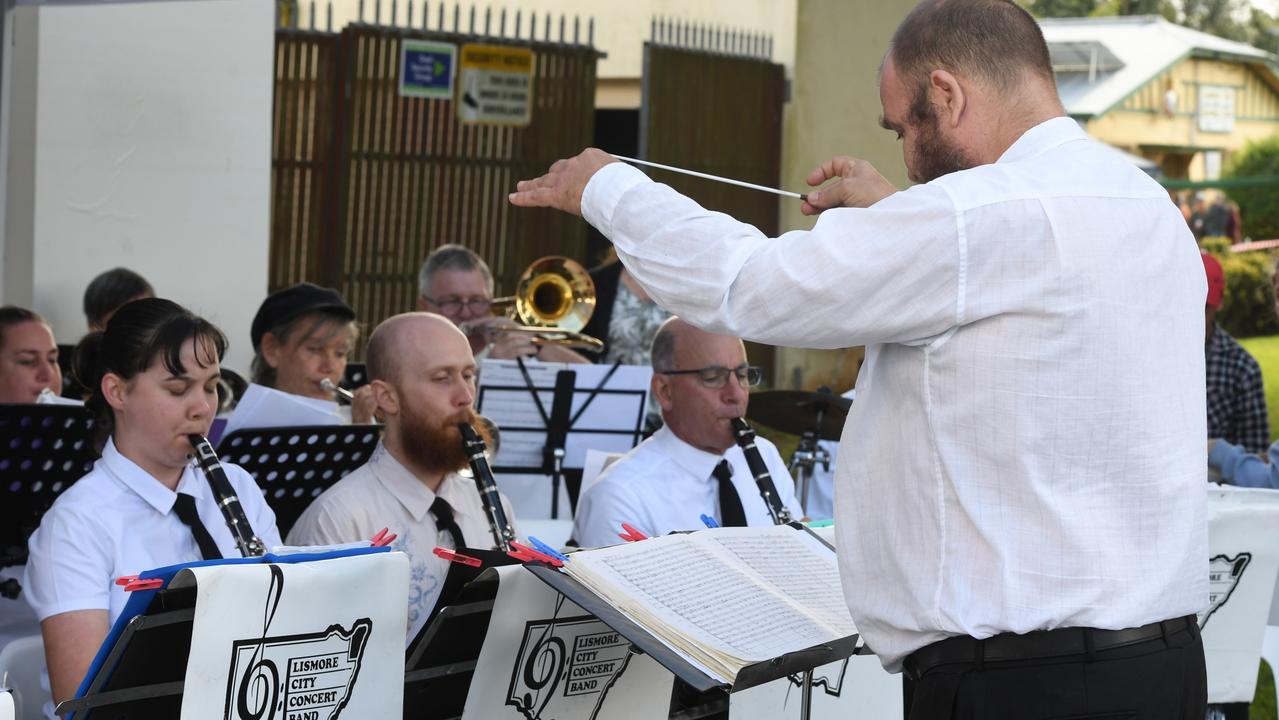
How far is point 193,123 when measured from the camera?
7.43 meters

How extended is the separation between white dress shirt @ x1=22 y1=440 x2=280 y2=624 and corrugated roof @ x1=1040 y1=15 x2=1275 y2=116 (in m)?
22.3

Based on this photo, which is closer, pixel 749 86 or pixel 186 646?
pixel 186 646

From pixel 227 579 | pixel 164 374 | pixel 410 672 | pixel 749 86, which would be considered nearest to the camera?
pixel 227 579

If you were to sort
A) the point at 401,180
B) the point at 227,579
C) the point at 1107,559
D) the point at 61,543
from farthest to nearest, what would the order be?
1. the point at 401,180
2. the point at 61,543
3. the point at 227,579
4. the point at 1107,559

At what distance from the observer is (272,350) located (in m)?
5.48

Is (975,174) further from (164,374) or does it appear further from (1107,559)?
(164,374)

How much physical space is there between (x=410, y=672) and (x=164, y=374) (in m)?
1.11

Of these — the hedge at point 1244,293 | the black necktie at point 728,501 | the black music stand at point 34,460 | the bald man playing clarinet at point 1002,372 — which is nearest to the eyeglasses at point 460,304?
the black necktie at point 728,501

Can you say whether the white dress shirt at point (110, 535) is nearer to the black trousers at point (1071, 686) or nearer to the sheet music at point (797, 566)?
the sheet music at point (797, 566)

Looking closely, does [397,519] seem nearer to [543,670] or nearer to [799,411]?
[543,670]

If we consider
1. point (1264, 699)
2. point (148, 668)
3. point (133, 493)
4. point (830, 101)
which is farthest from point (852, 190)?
point (830, 101)

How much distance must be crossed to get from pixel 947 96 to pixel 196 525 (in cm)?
207

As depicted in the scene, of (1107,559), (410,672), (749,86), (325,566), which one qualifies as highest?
(749,86)

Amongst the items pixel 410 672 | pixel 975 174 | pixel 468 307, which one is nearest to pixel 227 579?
Result: pixel 410 672
